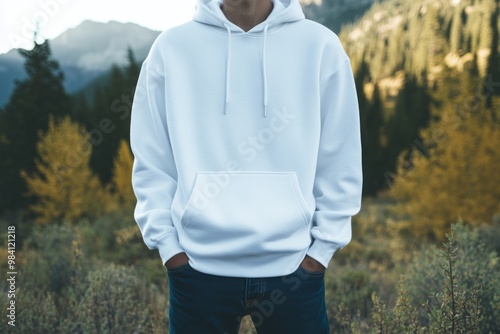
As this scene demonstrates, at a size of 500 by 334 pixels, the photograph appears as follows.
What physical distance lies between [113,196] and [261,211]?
972 inches

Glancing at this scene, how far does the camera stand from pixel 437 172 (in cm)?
1384

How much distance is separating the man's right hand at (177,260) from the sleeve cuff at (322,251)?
0.50 m

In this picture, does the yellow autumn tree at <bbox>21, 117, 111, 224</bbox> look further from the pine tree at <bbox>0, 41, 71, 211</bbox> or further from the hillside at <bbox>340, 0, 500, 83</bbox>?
the hillside at <bbox>340, 0, 500, 83</bbox>

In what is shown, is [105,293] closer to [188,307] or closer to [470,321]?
[188,307]

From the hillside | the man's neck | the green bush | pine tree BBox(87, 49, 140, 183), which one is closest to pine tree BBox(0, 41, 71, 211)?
pine tree BBox(87, 49, 140, 183)

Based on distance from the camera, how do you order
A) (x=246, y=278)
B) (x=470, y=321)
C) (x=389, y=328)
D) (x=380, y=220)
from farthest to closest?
(x=380, y=220) → (x=389, y=328) → (x=470, y=321) → (x=246, y=278)

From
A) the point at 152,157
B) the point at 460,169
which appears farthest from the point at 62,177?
the point at 152,157

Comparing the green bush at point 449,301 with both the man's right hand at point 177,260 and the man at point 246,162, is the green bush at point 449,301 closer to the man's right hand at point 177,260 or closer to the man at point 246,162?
the man at point 246,162

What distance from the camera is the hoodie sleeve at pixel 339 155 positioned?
174cm

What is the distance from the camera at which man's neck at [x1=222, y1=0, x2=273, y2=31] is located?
175 cm

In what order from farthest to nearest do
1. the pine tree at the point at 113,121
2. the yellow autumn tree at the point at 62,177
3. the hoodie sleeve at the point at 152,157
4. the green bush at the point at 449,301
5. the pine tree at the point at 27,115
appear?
1. the pine tree at the point at 113,121
2. the pine tree at the point at 27,115
3. the yellow autumn tree at the point at 62,177
4. the green bush at the point at 449,301
5. the hoodie sleeve at the point at 152,157

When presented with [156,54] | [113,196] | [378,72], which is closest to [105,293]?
[156,54]

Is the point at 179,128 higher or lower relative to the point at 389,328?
higher

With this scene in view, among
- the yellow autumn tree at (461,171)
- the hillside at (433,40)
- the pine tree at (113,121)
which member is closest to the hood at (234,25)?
the yellow autumn tree at (461,171)
